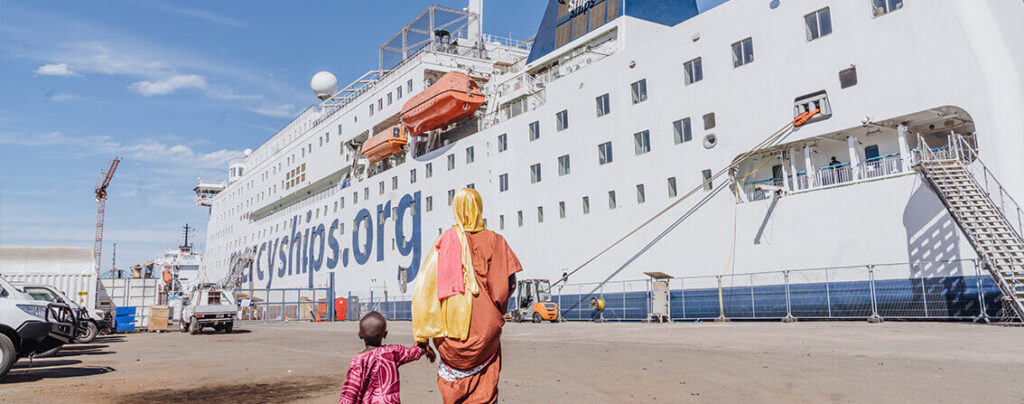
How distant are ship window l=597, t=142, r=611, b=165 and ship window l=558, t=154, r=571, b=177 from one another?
1669 millimetres

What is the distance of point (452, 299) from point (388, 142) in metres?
32.3

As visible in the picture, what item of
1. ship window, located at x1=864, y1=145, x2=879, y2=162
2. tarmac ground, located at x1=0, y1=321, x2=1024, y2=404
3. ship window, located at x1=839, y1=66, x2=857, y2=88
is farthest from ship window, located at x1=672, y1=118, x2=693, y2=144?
tarmac ground, located at x1=0, y1=321, x2=1024, y2=404

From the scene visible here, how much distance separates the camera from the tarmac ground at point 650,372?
6.30m

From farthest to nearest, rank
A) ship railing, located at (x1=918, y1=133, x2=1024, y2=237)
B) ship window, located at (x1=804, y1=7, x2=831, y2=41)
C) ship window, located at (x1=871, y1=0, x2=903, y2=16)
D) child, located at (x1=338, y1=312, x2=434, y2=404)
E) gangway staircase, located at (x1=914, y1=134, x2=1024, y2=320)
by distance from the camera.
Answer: ship window, located at (x1=804, y1=7, x2=831, y2=41)
ship window, located at (x1=871, y1=0, x2=903, y2=16)
ship railing, located at (x1=918, y1=133, x2=1024, y2=237)
gangway staircase, located at (x1=914, y1=134, x2=1024, y2=320)
child, located at (x1=338, y1=312, x2=434, y2=404)

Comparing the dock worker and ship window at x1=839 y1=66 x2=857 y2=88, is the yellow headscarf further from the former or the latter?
ship window at x1=839 y1=66 x2=857 y2=88

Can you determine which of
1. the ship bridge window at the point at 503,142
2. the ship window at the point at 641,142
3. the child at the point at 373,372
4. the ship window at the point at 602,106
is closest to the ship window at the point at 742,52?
the ship window at the point at 641,142

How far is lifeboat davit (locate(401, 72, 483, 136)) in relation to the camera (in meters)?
29.3

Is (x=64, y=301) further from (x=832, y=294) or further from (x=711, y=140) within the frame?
(x=832, y=294)

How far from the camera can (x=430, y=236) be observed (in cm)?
3158

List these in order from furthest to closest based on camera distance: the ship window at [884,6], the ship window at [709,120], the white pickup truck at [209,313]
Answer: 1. the white pickup truck at [209,313]
2. the ship window at [709,120]
3. the ship window at [884,6]

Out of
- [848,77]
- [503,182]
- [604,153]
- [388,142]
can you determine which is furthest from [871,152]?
[388,142]

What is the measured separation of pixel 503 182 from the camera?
28.2 meters

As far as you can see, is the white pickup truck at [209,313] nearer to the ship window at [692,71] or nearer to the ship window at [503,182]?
the ship window at [503,182]

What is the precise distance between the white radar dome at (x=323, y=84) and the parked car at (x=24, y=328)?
40.1 meters
